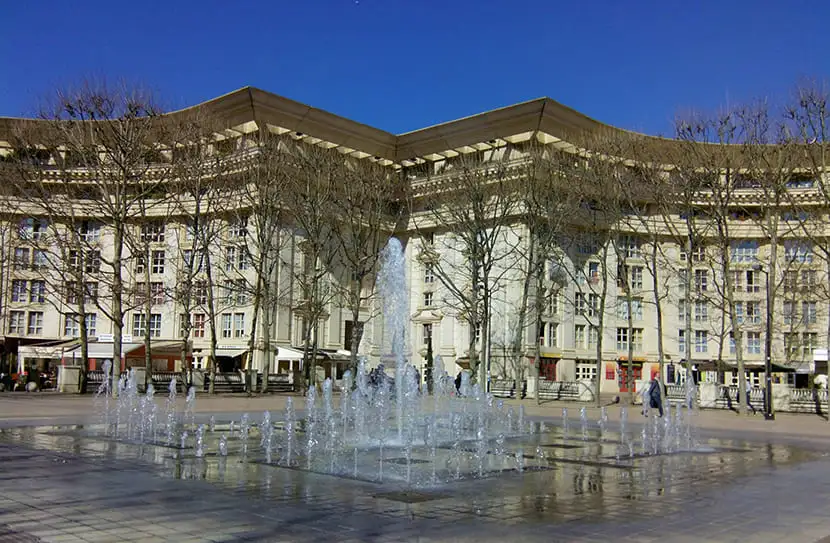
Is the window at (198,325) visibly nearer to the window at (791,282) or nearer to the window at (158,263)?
the window at (158,263)

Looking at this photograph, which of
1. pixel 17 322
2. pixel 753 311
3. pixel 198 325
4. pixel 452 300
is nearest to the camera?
pixel 452 300

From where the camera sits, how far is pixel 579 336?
172ft

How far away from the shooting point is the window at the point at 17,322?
53.3 m

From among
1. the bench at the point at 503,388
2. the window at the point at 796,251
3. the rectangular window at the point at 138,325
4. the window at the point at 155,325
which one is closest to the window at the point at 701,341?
the window at the point at 796,251

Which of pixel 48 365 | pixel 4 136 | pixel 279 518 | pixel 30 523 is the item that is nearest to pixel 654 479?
pixel 279 518

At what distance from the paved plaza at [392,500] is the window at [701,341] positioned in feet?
142

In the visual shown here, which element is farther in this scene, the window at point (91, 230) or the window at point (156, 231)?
the window at point (91, 230)

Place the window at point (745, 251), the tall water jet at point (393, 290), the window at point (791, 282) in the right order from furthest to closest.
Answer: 1. the window at point (745, 251)
2. the tall water jet at point (393, 290)
3. the window at point (791, 282)

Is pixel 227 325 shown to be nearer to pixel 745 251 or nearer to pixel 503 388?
pixel 503 388

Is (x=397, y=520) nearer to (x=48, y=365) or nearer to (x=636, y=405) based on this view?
(x=636, y=405)

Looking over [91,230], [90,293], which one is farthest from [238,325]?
[91,230]

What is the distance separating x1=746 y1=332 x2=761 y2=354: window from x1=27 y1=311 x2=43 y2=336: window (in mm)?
51345

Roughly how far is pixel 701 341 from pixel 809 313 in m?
7.68

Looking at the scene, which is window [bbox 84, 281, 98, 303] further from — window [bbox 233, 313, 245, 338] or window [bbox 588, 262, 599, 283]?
window [bbox 588, 262, 599, 283]
